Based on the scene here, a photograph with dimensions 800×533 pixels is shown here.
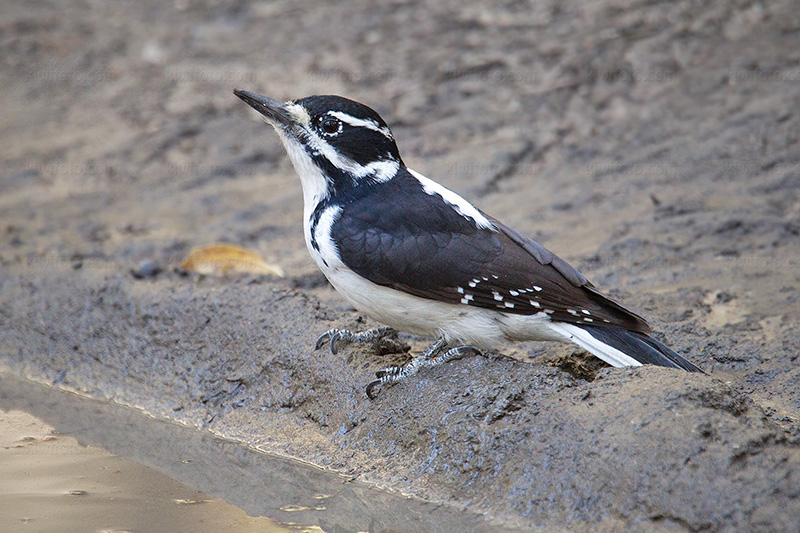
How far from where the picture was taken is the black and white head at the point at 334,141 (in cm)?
430

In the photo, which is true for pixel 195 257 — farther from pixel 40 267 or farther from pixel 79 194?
pixel 79 194

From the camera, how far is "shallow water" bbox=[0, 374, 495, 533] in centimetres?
362

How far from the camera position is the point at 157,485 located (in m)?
4.00

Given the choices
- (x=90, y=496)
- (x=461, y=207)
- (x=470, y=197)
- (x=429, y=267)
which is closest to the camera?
(x=90, y=496)

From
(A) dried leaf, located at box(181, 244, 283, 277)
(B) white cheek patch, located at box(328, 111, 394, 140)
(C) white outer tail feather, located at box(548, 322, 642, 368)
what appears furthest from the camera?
(A) dried leaf, located at box(181, 244, 283, 277)

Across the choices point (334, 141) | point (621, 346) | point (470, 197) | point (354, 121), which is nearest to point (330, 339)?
point (334, 141)

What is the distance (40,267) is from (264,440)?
2521 mm

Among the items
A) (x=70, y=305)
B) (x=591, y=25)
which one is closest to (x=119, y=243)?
(x=70, y=305)

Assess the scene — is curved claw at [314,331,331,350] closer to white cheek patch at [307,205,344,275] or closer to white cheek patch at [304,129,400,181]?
white cheek patch at [307,205,344,275]

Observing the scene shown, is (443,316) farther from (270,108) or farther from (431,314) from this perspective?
(270,108)

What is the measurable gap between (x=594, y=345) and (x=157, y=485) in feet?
6.95

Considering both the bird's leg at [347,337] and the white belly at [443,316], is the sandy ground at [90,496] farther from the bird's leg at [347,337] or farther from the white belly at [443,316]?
the white belly at [443,316]

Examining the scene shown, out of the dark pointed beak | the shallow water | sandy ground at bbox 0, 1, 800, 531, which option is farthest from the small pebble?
the dark pointed beak

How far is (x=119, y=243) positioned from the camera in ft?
21.8
